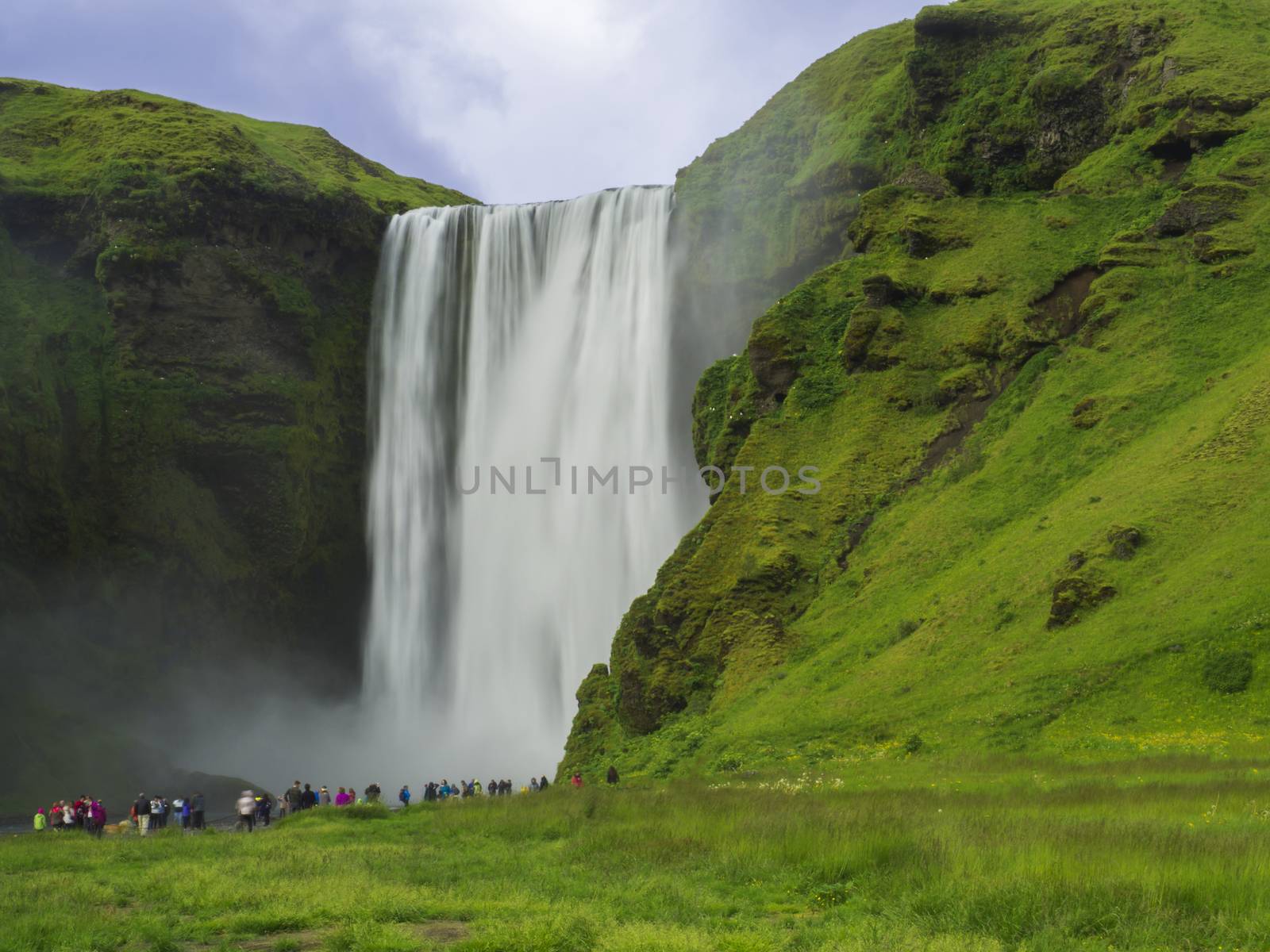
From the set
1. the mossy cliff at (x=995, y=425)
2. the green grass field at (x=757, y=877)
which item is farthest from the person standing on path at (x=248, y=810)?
the mossy cliff at (x=995, y=425)

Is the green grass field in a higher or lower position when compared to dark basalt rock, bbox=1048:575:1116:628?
lower

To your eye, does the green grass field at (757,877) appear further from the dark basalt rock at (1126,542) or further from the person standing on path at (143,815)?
the person standing on path at (143,815)

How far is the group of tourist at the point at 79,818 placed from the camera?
3067cm

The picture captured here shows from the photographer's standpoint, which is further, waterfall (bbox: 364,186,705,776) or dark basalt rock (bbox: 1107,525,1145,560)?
waterfall (bbox: 364,186,705,776)

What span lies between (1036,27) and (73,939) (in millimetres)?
60008

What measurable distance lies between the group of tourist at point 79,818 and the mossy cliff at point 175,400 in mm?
24568

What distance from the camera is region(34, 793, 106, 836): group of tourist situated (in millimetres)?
30672

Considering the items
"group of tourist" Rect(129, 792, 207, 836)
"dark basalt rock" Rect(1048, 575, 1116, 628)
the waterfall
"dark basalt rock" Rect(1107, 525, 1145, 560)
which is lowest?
"group of tourist" Rect(129, 792, 207, 836)

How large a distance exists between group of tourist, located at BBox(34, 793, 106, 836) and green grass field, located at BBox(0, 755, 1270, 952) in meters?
8.72

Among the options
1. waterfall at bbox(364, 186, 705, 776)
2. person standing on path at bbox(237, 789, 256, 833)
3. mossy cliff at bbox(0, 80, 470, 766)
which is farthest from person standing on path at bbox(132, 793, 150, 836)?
mossy cliff at bbox(0, 80, 470, 766)

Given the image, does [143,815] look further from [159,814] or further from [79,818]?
[79,818]

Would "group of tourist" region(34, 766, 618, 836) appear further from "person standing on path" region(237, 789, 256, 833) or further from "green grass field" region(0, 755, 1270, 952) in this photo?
"green grass field" region(0, 755, 1270, 952)

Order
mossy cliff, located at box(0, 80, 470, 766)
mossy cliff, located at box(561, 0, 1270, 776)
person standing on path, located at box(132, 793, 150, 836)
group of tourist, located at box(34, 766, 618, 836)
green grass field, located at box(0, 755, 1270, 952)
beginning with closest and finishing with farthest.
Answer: green grass field, located at box(0, 755, 1270, 952) < mossy cliff, located at box(561, 0, 1270, 776) < group of tourist, located at box(34, 766, 618, 836) < person standing on path, located at box(132, 793, 150, 836) < mossy cliff, located at box(0, 80, 470, 766)

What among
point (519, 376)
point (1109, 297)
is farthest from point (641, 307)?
point (1109, 297)
